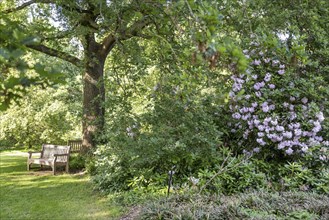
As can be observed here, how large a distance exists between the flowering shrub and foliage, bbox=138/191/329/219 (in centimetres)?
136

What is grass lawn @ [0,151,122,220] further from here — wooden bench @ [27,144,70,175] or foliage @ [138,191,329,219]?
foliage @ [138,191,329,219]

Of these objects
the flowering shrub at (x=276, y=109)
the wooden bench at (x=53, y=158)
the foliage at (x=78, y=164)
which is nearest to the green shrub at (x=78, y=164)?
the foliage at (x=78, y=164)

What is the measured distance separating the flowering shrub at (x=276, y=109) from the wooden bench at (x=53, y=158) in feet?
12.2

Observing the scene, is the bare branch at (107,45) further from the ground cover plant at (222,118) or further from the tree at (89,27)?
the ground cover plant at (222,118)

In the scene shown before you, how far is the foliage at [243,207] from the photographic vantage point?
3.17m

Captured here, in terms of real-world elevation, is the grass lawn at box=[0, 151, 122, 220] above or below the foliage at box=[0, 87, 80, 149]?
below

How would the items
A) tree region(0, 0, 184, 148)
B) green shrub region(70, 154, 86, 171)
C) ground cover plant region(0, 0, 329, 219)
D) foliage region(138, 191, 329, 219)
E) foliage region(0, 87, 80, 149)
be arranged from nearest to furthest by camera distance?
1. foliage region(138, 191, 329, 219)
2. tree region(0, 0, 184, 148)
3. ground cover plant region(0, 0, 329, 219)
4. green shrub region(70, 154, 86, 171)
5. foliage region(0, 87, 80, 149)

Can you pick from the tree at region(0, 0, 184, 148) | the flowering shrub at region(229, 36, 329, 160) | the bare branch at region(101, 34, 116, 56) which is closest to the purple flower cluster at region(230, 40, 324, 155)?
the flowering shrub at region(229, 36, 329, 160)

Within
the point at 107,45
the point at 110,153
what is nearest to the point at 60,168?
the point at 110,153

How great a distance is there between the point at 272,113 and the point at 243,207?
2261mm

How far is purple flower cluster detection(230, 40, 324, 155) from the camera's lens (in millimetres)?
5027

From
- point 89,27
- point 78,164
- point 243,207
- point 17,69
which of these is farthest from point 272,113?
point 17,69

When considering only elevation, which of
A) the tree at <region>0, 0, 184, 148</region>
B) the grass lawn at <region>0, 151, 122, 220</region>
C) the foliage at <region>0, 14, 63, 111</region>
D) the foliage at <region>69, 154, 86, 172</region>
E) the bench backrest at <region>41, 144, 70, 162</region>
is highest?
the tree at <region>0, 0, 184, 148</region>

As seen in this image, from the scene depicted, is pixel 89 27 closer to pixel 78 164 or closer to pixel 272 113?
pixel 78 164
